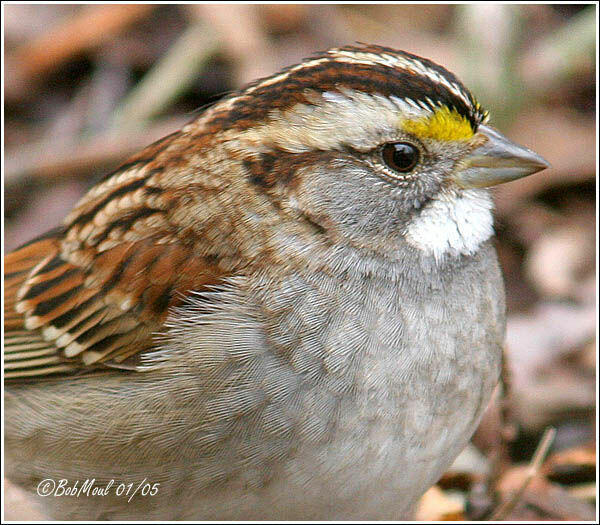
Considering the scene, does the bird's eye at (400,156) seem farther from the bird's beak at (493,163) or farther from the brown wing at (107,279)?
the brown wing at (107,279)

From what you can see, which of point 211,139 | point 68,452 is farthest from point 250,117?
point 68,452

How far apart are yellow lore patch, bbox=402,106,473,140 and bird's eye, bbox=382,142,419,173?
2.1 inches

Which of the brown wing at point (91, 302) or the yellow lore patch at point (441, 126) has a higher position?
the yellow lore patch at point (441, 126)

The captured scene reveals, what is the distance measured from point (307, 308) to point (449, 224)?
48 cm

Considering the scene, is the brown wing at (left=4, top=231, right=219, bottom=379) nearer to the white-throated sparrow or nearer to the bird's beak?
the white-throated sparrow

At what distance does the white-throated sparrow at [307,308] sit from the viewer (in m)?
2.70

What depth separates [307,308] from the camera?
8.93ft

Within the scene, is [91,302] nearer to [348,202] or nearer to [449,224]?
[348,202]

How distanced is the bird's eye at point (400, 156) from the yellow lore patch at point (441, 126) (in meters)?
0.05

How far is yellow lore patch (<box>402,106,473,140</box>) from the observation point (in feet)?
8.89

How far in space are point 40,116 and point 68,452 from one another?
2757mm

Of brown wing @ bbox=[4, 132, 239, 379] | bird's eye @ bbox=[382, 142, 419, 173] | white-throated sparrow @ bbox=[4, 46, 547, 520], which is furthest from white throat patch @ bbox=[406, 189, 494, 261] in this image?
brown wing @ bbox=[4, 132, 239, 379]

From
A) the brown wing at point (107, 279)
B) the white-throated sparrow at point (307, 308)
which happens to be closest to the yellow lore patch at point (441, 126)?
the white-throated sparrow at point (307, 308)

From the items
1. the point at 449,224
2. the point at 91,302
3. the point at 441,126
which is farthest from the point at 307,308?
the point at 91,302
